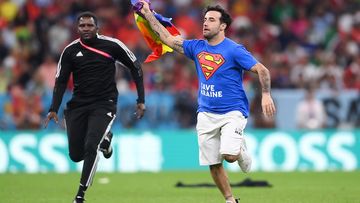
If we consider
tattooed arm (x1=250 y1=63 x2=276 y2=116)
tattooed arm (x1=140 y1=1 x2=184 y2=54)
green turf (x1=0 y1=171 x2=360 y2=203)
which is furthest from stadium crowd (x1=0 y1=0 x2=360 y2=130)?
tattooed arm (x1=250 y1=63 x2=276 y2=116)

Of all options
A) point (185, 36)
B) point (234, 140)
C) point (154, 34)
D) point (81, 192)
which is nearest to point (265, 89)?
point (234, 140)

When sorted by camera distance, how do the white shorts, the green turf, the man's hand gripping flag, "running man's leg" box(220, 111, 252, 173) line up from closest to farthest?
1. "running man's leg" box(220, 111, 252, 173)
2. the white shorts
3. the man's hand gripping flag
4. the green turf

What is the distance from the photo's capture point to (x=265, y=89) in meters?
11.4

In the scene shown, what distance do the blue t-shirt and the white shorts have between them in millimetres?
82

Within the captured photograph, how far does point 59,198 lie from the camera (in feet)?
45.5

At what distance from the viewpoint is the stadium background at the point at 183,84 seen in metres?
21.8

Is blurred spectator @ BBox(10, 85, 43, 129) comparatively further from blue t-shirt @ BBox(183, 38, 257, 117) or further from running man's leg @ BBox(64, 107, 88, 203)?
blue t-shirt @ BBox(183, 38, 257, 117)

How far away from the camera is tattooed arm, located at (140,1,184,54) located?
12.3m

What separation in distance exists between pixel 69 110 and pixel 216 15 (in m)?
2.59

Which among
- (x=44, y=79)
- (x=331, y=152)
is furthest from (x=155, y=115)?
(x=331, y=152)

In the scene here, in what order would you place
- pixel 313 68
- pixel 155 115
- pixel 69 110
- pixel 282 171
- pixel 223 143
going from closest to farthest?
pixel 223 143 < pixel 69 110 < pixel 282 171 < pixel 155 115 < pixel 313 68

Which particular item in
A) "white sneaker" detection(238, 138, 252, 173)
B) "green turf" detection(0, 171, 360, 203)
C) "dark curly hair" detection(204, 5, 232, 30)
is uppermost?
"dark curly hair" detection(204, 5, 232, 30)

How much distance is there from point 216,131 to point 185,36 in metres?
13.4

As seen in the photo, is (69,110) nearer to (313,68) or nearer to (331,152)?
(331,152)
